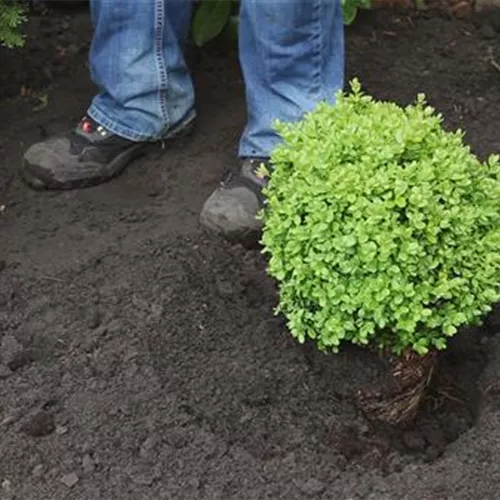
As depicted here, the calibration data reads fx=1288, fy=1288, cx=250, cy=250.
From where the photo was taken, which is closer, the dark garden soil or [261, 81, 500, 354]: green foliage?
[261, 81, 500, 354]: green foliage

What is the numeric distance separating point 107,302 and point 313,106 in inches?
29.1

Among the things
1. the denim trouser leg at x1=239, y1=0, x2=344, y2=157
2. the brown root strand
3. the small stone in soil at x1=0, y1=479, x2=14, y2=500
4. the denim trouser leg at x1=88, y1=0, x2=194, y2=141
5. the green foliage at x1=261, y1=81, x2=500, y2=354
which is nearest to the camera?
the green foliage at x1=261, y1=81, x2=500, y2=354

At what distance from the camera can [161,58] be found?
333cm

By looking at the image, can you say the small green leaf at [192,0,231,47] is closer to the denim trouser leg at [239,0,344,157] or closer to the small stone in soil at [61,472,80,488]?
the denim trouser leg at [239,0,344,157]

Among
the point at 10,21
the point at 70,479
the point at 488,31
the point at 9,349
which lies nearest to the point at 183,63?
the point at 10,21

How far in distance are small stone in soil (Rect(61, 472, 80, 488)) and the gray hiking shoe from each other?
2.74ft

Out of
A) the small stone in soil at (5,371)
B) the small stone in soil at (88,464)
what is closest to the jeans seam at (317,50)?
the small stone in soil at (5,371)

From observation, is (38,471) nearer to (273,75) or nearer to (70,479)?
(70,479)

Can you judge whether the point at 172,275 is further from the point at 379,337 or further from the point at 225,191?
the point at 379,337

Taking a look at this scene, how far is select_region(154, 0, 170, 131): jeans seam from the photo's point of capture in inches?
128

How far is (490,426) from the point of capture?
2492 millimetres

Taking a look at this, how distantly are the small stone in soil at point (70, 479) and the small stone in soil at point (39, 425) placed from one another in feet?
0.43

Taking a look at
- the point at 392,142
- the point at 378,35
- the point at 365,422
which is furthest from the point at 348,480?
the point at 378,35

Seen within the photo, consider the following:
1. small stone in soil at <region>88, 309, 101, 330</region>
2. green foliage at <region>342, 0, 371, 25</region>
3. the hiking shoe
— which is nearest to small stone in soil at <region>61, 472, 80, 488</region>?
small stone in soil at <region>88, 309, 101, 330</region>
